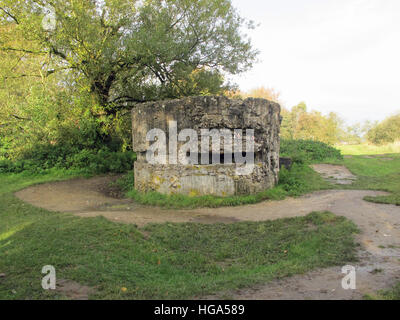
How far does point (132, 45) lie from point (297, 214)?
318 inches

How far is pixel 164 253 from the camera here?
17.6 ft

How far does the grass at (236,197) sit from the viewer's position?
8.70m

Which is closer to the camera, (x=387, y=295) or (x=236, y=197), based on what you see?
(x=387, y=295)

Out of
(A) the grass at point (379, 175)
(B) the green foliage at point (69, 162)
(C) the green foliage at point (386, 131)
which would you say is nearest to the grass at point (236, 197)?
(A) the grass at point (379, 175)

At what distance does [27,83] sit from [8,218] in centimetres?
680

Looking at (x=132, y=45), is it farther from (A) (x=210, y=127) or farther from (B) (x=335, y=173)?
(B) (x=335, y=173)

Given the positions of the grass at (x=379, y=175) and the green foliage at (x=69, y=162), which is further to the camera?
the green foliage at (x=69, y=162)

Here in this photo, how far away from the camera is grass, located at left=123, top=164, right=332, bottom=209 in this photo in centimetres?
870

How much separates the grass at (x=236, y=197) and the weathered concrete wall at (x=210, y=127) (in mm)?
278

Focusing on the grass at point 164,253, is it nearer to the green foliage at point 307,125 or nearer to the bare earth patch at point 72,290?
the bare earth patch at point 72,290

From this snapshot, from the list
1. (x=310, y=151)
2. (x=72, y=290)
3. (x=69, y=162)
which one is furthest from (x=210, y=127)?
(x=310, y=151)
